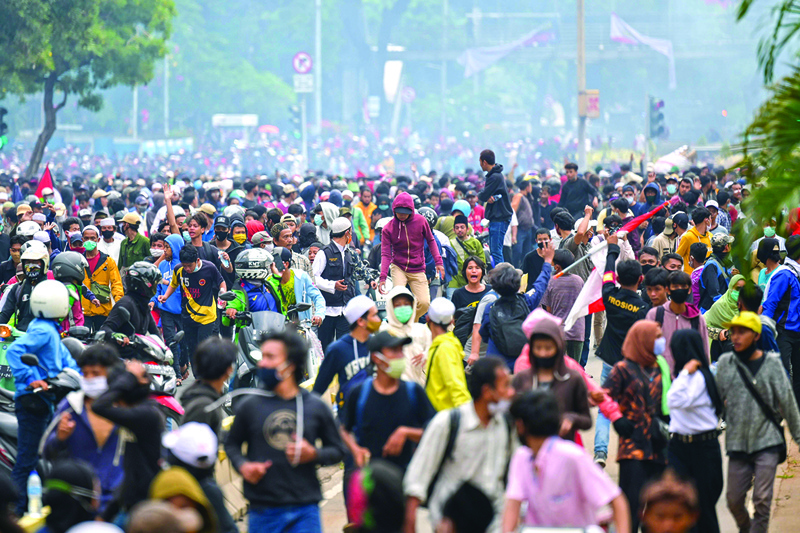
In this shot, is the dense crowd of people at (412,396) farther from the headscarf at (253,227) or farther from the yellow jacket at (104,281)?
the headscarf at (253,227)

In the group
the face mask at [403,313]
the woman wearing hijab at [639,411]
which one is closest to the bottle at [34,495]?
the face mask at [403,313]

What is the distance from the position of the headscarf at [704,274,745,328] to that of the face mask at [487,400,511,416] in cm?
446

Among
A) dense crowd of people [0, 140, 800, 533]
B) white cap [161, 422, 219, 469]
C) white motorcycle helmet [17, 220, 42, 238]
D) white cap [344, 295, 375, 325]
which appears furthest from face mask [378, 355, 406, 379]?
white motorcycle helmet [17, 220, 42, 238]

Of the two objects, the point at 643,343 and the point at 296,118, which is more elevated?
the point at 296,118

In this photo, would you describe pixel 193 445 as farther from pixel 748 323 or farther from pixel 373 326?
pixel 748 323

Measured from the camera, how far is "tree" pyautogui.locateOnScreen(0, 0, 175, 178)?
26.2 metres

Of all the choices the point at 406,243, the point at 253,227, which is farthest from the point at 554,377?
the point at 253,227

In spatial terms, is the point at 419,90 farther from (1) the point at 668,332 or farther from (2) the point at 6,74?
(1) the point at 668,332

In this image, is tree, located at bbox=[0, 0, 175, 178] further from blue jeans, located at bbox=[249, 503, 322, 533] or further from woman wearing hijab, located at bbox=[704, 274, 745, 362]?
blue jeans, located at bbox=[249, 503, 322, 533]

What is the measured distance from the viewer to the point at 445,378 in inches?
268

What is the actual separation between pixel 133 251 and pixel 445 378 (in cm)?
733

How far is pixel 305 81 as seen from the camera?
195ft

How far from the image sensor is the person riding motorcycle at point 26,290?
9.50m

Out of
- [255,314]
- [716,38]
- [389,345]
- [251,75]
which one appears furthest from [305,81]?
[389,345]
